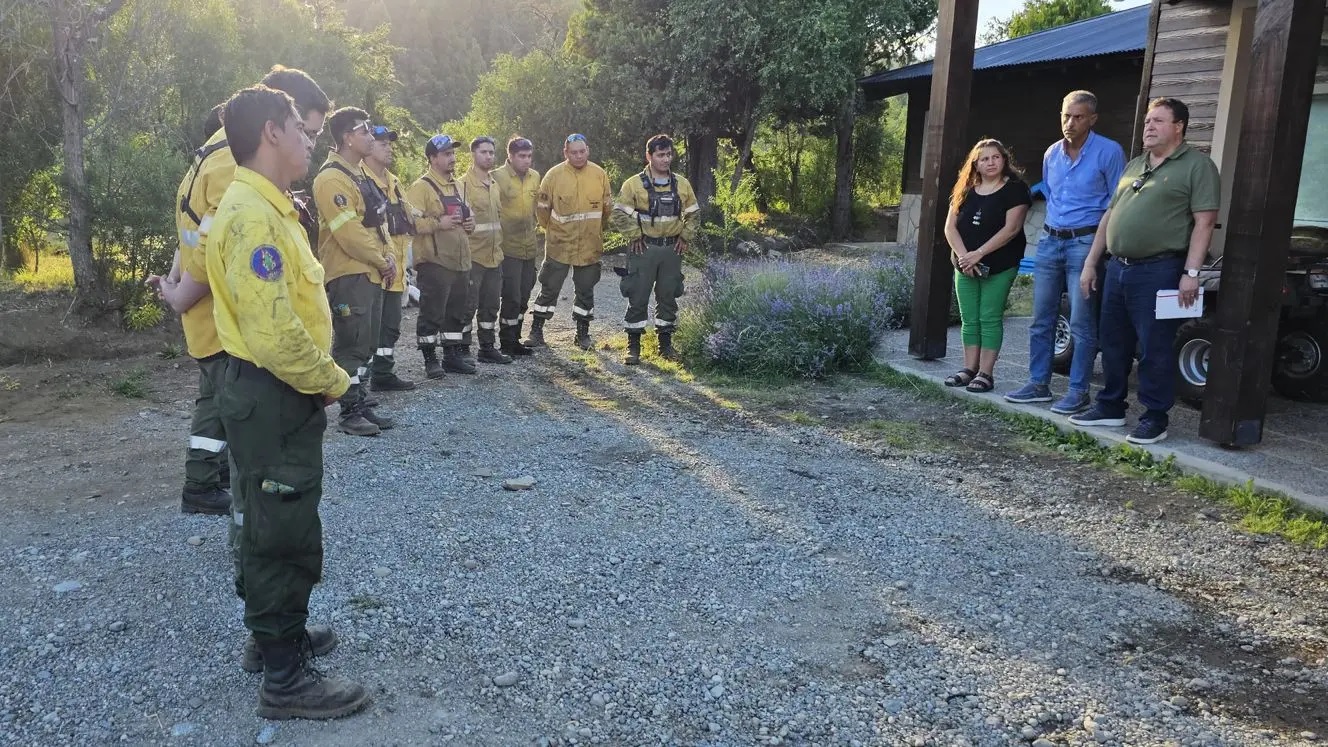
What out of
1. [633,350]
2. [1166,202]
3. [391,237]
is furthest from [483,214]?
[1166,202]

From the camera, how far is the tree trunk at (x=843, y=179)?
19500mm

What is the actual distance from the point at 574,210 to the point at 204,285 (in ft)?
16.0

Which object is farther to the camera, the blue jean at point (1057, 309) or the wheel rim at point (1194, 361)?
the wheel rim at point (1194, 361)

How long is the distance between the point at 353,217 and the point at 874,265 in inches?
259

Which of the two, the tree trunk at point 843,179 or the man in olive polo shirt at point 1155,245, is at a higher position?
the tree trunk at point 843,179

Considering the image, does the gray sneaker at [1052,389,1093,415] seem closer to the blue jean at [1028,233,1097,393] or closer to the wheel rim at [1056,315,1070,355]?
the blue jean at [1028,233,1097,393]

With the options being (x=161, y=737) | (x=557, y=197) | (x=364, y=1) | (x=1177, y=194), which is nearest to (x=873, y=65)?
(x=557, y=197)

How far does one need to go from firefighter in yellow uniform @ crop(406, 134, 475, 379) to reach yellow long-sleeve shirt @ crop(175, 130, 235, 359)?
293cm

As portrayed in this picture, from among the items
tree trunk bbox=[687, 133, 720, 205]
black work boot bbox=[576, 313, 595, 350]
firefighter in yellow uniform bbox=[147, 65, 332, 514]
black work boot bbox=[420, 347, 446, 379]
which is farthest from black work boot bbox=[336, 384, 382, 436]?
tree trunk bbox=[687, 133, 720, 205]

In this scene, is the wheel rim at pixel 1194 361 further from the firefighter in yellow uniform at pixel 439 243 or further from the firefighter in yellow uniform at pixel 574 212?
the firefighter in yellow uniform at pixel 439 243

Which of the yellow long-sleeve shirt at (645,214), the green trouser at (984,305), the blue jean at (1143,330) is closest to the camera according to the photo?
the blue jean at (1143,330)

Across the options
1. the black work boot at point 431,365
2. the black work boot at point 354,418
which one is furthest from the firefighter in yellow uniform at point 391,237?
the black work boot at point 354,418

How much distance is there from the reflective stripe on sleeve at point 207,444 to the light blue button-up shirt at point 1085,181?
504 centimetres

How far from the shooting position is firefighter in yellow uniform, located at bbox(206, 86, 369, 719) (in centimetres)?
254
